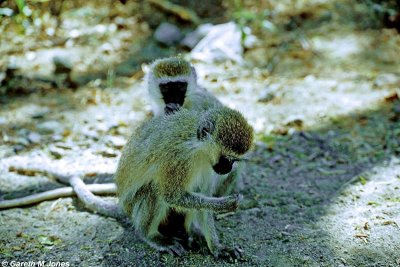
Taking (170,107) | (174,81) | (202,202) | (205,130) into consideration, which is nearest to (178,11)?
(174,81)

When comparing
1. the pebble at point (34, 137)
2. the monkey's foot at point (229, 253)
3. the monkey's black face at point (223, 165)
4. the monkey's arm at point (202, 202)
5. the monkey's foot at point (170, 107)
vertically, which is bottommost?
the pebble at point (34, 137)

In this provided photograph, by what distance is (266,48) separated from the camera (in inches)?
319

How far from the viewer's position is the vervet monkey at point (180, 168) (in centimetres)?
349

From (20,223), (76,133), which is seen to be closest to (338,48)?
(76,133)

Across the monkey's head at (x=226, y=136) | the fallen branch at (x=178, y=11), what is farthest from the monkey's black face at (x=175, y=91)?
the fallen branch at (x=178, y=11)

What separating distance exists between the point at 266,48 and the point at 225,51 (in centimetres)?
79

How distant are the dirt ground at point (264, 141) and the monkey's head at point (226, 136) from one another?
85cm

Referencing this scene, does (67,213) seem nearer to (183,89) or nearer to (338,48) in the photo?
(183,89)

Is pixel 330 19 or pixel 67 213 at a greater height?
pixel 330 19

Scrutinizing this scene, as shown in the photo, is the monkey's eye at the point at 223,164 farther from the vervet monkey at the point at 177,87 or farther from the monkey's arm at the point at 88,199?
the vervet monkey at the point at 177,87

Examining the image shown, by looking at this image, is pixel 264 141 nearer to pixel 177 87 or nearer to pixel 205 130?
pixel 177 87

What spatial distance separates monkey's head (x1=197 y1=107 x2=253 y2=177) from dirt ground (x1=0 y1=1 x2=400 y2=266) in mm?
851

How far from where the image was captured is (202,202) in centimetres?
366

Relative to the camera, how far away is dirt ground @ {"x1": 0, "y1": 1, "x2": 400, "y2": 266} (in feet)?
12.7
